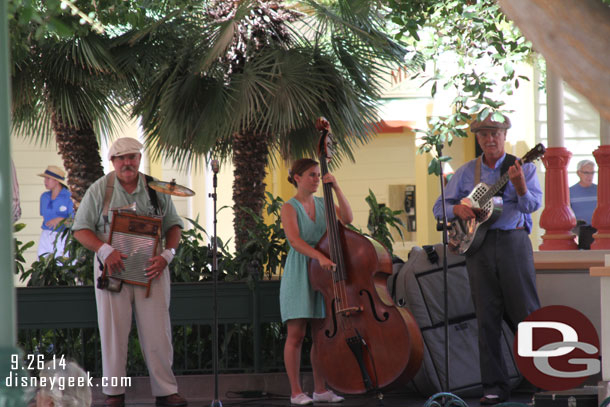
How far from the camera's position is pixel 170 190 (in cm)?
586

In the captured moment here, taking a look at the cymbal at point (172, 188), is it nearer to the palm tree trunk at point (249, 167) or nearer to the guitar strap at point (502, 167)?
the guitar strap at point (502, 167)

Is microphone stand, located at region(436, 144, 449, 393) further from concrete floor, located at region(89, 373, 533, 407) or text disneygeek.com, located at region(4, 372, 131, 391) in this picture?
text disneygeek.com, located at region(4, 372, 131, 391)

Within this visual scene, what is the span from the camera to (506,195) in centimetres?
579

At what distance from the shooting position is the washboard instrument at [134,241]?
5.97 meters

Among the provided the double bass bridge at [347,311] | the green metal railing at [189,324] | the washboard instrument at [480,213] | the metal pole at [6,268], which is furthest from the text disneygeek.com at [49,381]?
the green metal railing at [189,324]

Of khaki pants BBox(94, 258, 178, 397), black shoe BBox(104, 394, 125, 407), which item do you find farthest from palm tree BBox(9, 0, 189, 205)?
black shoe BBox(104, 394, 125, 407)

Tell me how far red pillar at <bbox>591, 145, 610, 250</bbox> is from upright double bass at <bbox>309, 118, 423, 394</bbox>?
6.55 feet

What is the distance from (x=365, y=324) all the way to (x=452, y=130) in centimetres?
135

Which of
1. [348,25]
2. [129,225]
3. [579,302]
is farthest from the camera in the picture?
[348,25]

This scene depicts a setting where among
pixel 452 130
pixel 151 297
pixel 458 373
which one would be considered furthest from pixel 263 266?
pixel 452 130

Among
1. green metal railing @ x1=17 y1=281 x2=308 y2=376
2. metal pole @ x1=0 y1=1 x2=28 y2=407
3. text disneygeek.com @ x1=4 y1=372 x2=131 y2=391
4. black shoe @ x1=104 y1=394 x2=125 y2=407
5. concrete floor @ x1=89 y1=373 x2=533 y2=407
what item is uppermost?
metal pole @ x1=0 y1=1 x2=28 y2=407

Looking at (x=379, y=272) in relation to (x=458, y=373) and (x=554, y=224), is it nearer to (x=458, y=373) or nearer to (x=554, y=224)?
(x=458, y=373)

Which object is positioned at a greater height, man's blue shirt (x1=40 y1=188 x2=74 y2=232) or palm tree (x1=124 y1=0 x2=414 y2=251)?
palm tree (x1=124 y1=0 x2=414 y2=251)

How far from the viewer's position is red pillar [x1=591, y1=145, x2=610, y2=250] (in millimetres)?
6824
